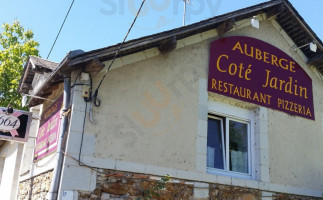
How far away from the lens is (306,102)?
316 inches

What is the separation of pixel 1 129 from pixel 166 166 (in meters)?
2.87

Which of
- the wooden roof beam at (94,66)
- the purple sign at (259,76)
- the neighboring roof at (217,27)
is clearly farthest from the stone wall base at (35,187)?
the purple sign at (259,76)

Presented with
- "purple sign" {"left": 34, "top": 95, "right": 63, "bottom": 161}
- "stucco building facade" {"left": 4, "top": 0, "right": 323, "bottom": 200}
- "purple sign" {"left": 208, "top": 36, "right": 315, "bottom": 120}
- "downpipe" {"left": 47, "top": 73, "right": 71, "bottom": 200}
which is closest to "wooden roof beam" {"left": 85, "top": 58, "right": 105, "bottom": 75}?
"stucco building facade" {"left": 4, "top": 0, "right": 323, "bottom": 200}

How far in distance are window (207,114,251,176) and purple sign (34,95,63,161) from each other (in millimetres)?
2666

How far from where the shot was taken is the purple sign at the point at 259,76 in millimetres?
6957

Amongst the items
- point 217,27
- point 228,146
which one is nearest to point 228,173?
point 228,146

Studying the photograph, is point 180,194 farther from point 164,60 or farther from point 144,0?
point 144,0

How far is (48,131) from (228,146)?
3.23m

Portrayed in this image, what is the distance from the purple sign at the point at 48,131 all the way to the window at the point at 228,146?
267cm

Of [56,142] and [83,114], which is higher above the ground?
[83,114]

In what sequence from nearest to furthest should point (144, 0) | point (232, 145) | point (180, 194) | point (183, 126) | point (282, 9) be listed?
point (144, 0) → point (180, 194) → point (183, 126) → point (232, 145) → point (282, 9)

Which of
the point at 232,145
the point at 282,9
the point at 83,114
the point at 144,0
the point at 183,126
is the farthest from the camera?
the point at 282,9

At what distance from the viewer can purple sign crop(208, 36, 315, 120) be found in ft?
22.8

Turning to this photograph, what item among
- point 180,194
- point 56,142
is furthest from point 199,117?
point 56,142
